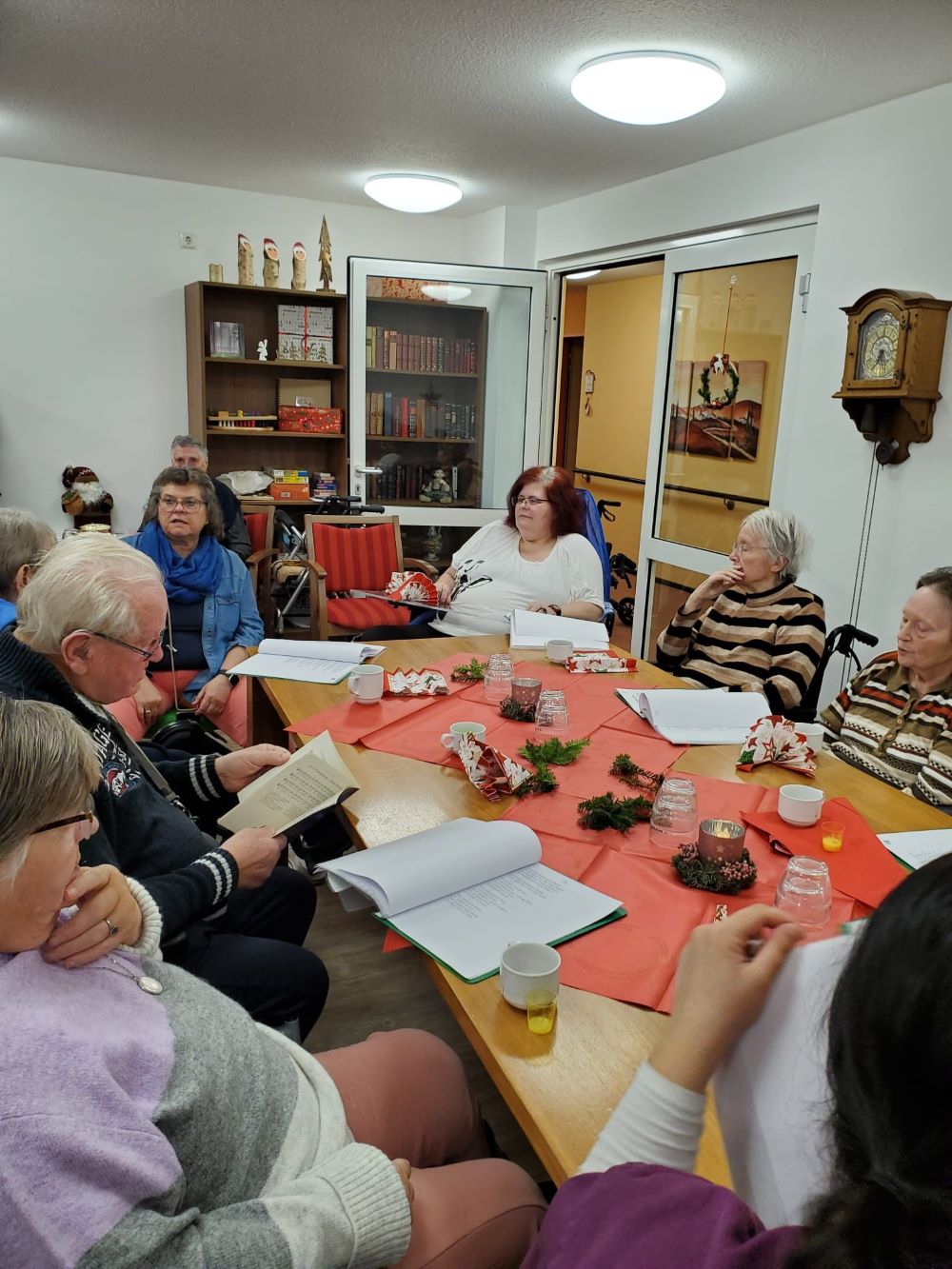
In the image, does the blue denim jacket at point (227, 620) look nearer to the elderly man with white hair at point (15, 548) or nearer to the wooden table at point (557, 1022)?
the elderly man with white hair at point (15, 548)

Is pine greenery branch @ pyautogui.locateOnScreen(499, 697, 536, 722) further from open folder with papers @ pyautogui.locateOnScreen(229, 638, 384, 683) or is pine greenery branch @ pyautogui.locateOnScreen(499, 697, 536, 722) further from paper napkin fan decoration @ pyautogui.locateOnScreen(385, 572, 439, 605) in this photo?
paper napkin fan decoration @ pyautogui.locateOnScreen(385, 572, 439, 605)

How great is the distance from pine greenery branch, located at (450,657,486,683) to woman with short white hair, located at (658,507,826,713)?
1.97 ft

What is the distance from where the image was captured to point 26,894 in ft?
2.71

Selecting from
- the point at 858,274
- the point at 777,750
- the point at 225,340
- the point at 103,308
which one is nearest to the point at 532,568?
the point at 858,274

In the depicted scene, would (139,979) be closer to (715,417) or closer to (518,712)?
(518,712)

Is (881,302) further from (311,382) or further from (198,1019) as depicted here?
(311,382)

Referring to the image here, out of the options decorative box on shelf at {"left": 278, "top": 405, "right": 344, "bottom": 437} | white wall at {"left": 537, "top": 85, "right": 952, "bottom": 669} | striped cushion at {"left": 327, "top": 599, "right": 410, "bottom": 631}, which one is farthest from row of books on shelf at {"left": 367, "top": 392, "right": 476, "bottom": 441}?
white wall at {"left": 537, "top": 85, "right": 952, "bottom": 669}

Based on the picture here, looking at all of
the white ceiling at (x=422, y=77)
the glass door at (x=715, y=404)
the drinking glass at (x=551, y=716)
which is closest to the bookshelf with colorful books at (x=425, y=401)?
the white ceiling at (x=422, y=77)

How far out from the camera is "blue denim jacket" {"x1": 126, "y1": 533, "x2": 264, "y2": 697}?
2.94m

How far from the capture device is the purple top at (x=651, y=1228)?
0.59 metres

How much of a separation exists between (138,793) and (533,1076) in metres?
0.85

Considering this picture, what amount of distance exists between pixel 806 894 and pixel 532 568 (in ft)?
7.57

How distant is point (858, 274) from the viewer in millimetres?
3305

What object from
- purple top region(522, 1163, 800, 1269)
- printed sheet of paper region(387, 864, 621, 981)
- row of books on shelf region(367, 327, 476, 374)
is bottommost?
printed sheet of paper region(387, 864, 621, 981)
